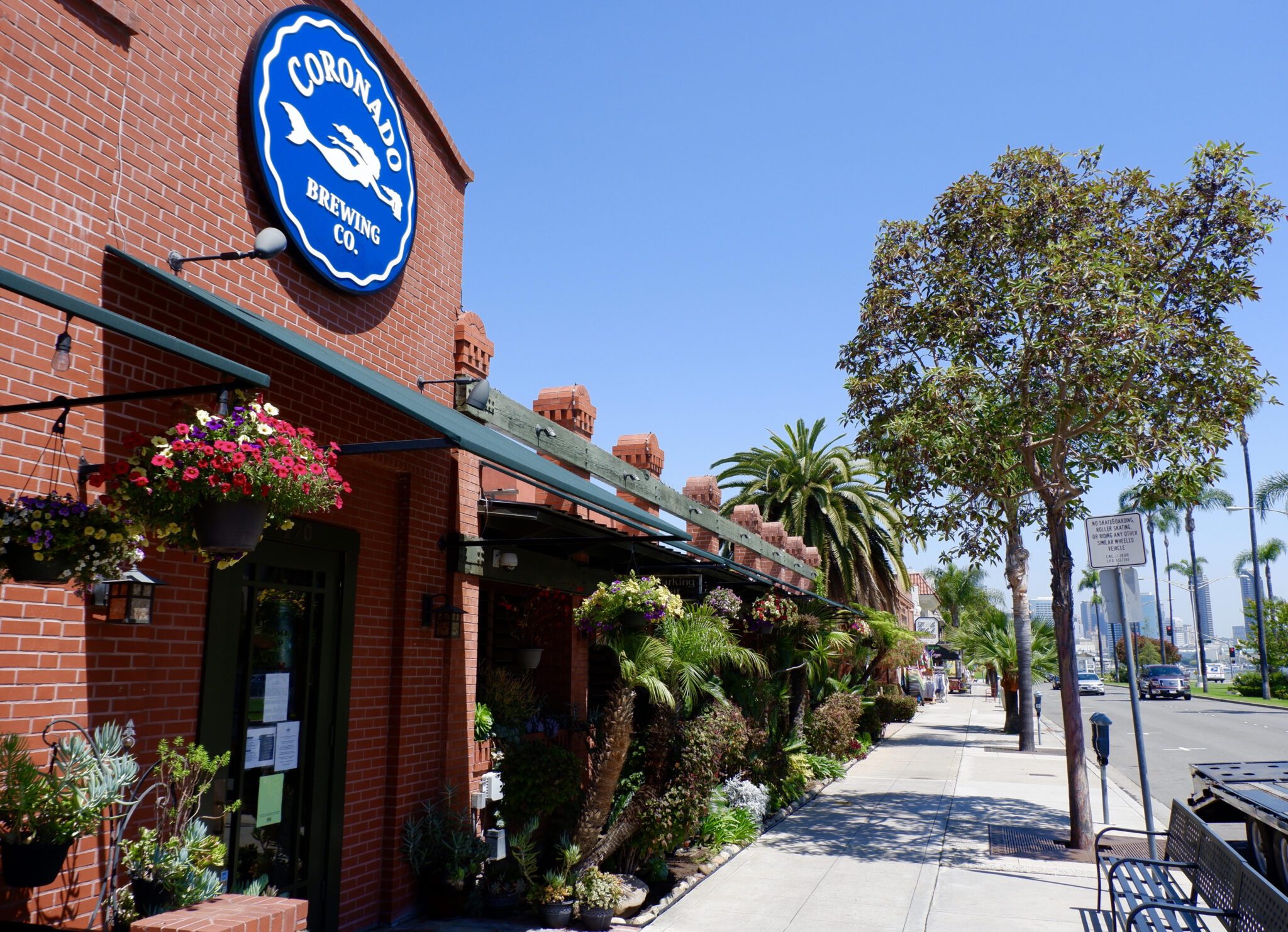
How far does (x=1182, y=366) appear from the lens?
438 inches

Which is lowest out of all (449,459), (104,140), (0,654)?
(0,654)

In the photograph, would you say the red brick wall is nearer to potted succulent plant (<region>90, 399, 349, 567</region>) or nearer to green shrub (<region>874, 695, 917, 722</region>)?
potted succulent plant (<region>90, 399, 349, 567</region>)

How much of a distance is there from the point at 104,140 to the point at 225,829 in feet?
14.1

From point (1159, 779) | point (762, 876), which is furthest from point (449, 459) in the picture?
point (1159, 779)

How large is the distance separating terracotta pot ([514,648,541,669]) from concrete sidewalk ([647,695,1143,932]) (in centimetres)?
295

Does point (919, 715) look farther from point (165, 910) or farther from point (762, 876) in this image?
point (165, 910)

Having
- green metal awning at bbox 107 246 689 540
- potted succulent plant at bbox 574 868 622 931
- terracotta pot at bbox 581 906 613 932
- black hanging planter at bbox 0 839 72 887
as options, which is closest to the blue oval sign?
green metal awning at bbox 107 246 689 540

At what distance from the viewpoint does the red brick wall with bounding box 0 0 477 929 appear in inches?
189

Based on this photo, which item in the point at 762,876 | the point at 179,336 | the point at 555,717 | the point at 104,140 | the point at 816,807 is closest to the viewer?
the point at 104,140

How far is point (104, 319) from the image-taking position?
373 centimetres

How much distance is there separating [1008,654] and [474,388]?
26.7m

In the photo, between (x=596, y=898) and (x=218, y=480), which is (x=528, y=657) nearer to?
(x=596, y=898)

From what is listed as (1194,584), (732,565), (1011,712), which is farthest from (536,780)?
(1194,584)

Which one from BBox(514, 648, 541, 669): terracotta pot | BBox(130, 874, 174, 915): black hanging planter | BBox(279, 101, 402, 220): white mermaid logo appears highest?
BBox(279, 101, 402, 220): white mermaid logo
